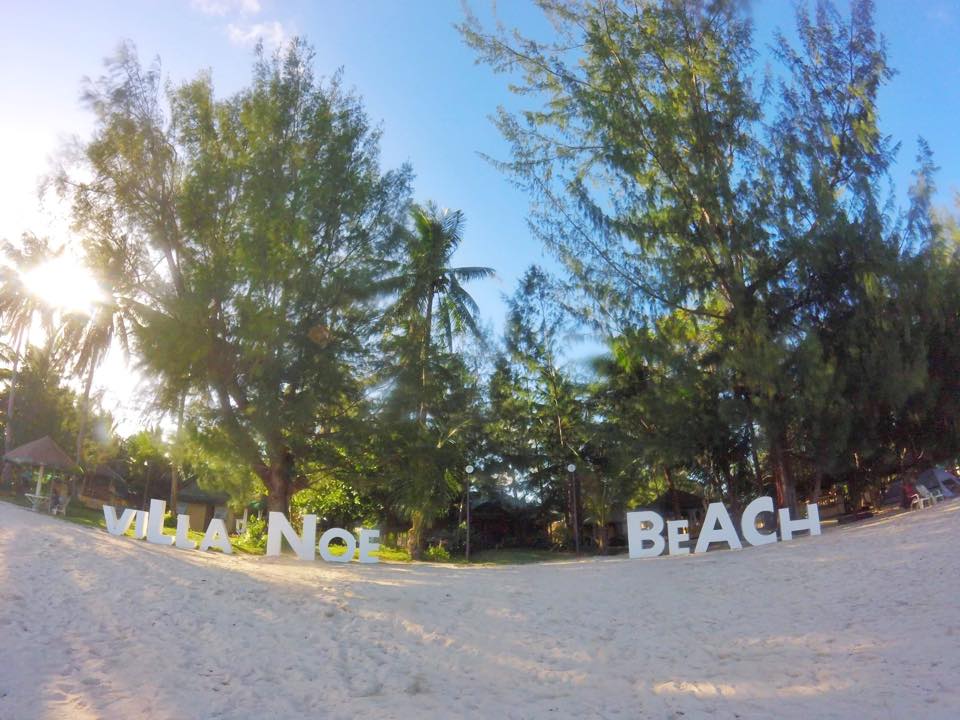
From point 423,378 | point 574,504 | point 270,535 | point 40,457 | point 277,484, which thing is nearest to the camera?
point 270,535

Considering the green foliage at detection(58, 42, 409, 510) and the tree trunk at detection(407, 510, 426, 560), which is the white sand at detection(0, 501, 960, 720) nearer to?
the green foliage at detection(58, 42, 409, 510)

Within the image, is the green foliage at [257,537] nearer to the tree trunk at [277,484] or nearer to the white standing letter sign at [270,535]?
the tree trunk at [277,484]

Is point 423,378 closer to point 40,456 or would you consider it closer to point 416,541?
point 416,541

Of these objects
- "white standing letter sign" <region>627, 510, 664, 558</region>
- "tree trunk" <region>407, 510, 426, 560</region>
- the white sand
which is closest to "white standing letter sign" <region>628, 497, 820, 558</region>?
"white standing letter sign" <region>627, 510, 664, 558</region>

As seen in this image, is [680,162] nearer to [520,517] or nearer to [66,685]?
[66,685]

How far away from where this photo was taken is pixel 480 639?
366 inches

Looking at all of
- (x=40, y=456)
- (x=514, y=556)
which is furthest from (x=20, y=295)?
(x=514, y=556)

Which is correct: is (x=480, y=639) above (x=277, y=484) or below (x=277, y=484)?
below

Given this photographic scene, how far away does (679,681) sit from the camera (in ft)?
24.5

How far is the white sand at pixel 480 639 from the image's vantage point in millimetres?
6562

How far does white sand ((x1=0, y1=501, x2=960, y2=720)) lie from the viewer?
6.56 m

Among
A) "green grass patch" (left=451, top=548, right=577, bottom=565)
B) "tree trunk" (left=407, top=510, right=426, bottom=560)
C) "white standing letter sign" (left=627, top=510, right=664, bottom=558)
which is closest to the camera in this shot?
"white standing letter sign" (left=627, top=510, right=664, bottom=558)

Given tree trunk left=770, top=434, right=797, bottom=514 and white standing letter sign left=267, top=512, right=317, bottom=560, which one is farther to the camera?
tree trunk left=770, top=434, right=797, bottom=514

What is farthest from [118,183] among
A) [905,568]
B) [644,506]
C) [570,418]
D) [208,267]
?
[644,506]
